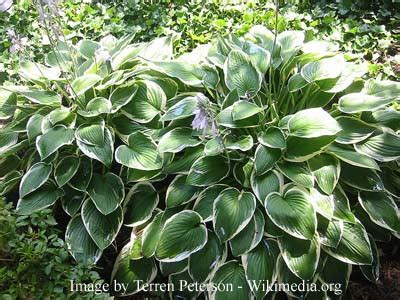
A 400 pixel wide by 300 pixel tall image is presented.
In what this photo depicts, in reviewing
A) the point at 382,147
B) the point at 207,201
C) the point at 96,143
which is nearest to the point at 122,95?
the point at 96,143

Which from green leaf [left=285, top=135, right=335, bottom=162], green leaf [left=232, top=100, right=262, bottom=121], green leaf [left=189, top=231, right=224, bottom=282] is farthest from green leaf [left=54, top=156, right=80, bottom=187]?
green leaf [left=285, top=135, right=335, bottom=162]

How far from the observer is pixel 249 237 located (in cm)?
A: 237

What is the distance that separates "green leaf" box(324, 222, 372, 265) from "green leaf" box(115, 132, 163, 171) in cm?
99

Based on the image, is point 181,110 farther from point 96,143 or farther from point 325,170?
point 325,170

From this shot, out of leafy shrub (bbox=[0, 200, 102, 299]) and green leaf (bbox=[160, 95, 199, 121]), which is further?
green leaf (bbox=[160, 95, 199, 121])

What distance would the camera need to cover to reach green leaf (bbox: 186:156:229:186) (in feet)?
8.23

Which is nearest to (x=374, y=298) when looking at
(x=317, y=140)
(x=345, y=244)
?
(x=345, y=244)

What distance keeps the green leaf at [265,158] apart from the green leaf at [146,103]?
0.69 metres

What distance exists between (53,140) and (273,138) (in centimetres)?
118

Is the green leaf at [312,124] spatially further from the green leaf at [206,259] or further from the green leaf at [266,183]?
the green leaf at [206,259]

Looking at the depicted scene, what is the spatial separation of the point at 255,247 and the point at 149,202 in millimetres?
636

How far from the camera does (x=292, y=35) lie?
3.23 metres

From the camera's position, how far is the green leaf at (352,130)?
2551 mm

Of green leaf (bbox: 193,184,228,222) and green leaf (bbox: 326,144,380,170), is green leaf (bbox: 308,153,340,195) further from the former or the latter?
green leaf (bbox: 193,184,228,222)
